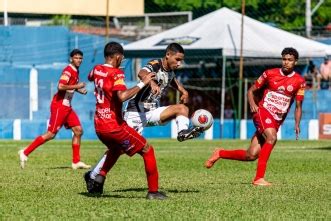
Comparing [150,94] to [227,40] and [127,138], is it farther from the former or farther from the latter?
[227,40]

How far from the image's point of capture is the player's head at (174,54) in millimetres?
14484

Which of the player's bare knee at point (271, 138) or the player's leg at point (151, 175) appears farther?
the player's bare knee at point (271, 138)

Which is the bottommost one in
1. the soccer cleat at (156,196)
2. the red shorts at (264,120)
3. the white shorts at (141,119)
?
the soccer cleat at (156,196)

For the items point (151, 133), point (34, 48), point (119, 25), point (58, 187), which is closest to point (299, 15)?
point (119, 25)

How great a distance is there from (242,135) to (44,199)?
24.8 metres

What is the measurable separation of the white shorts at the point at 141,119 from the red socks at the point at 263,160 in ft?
6.61

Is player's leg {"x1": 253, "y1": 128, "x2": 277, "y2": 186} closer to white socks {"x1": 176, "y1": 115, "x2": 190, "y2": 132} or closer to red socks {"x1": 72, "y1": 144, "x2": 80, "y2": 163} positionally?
white socks {"x1": 176, "y1": 115, "x2": 190, "y2": 132}

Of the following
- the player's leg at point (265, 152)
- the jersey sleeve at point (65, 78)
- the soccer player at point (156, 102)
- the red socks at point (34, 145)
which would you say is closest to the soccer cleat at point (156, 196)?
the soccer player at point (156, 102)

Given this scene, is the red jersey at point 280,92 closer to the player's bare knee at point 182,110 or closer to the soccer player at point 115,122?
the player's bare knee at point 182,110

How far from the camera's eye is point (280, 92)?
16.5 metres

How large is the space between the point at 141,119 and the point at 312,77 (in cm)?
2486

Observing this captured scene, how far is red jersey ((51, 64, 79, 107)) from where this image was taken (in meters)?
20.1

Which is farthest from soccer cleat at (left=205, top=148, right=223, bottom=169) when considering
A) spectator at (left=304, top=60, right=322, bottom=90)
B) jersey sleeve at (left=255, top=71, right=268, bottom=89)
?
spectator at (left=304, top=60, right=322, bottom=90)

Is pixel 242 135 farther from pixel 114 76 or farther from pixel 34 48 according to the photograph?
pixel 114 76
